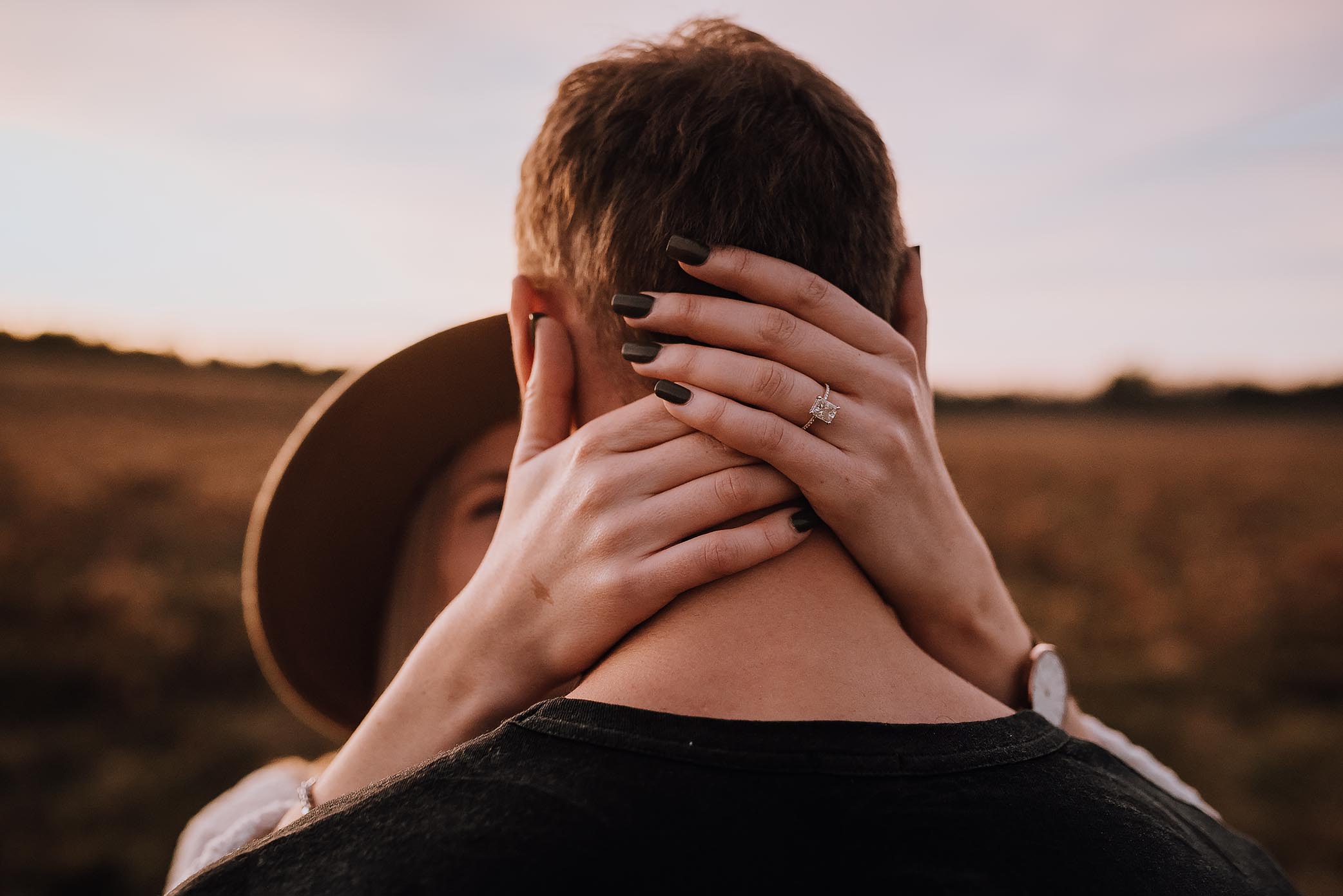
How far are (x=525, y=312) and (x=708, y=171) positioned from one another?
18.4 inches

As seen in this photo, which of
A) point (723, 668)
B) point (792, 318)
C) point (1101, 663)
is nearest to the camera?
point (723, 668)

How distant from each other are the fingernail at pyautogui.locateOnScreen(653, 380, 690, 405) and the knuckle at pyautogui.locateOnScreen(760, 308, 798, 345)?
0.51 ft

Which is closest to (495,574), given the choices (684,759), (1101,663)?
(684,759)

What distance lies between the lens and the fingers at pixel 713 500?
4.16ft

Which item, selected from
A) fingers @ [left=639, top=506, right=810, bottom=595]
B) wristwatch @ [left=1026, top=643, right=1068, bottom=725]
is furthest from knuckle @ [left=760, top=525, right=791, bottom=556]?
wristwatch @ [left=1026, top=643, right=1068, bottom=725]

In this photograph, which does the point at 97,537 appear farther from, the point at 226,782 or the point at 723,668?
the point at 723,668

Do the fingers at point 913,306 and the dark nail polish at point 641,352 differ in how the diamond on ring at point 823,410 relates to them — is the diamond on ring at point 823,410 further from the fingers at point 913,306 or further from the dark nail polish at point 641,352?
the fingers at point 913,306

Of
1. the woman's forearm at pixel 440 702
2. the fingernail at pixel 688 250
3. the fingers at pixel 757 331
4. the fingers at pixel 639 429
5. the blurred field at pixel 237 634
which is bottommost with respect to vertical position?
the blurred field at pixel 237 634

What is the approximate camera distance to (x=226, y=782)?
633 centimetres

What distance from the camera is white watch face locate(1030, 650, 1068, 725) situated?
72.7 inches

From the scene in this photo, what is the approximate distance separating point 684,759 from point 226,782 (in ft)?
22.2

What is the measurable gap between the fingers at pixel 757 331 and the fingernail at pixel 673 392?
0.10m

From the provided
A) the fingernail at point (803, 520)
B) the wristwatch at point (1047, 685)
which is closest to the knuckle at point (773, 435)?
the fingernail at point (803, 520)

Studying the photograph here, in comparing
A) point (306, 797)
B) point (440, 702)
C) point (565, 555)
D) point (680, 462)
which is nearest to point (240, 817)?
point (306, 797)
